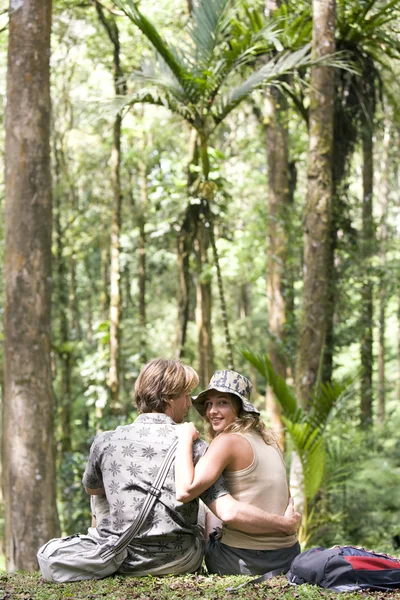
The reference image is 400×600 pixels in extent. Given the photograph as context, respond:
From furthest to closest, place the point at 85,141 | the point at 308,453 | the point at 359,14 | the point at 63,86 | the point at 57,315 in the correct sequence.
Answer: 1. the point at 85,141
2. the point at 57,315
3. the point at 63,86
4. the point at 359,14
5. the point at 308,453

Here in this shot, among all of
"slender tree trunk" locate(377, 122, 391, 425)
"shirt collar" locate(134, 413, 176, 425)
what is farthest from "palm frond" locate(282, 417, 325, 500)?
"slender tree trunk" locate(377, 122, 391, 425)

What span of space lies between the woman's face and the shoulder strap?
28 centimetres

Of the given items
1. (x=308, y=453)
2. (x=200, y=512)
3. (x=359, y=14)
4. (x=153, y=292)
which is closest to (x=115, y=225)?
(x=359, y=14)

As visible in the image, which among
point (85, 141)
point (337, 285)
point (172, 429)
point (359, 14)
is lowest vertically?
point (172, 429)

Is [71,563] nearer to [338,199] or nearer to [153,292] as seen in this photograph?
[338,199]

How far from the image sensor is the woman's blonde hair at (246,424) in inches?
171

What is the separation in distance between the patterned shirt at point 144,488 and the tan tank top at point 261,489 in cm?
12

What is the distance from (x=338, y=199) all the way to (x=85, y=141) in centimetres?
1462

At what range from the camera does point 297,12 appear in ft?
37.0

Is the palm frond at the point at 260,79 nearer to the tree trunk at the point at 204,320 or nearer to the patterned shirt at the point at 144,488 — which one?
the patterned shirt at the point at 144,488

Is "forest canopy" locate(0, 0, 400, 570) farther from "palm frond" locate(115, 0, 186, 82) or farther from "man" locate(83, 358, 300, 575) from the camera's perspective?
"man" locate(83, 358, 300, 575)

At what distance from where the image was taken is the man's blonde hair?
4.31 meters

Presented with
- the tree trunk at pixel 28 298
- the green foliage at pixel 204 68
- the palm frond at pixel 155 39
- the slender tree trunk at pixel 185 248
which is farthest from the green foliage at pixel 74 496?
the palm frond at pixel 155 39

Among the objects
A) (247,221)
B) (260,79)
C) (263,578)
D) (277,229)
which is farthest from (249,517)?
(247,221)
